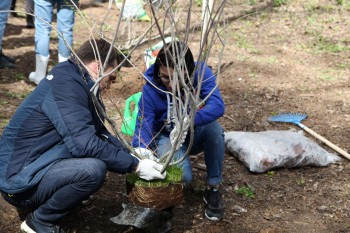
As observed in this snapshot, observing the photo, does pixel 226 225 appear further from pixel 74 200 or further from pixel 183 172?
pixel 74 200

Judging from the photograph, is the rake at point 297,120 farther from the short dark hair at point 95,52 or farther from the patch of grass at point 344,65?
the short dark hair at point 95,52

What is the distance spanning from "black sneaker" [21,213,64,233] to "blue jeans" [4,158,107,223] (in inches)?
2.6

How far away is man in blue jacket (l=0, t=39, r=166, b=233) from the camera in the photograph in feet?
8.43

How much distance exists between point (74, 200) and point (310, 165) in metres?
1.94

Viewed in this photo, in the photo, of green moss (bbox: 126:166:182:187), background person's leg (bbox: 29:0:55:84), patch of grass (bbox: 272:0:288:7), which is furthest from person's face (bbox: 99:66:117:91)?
patch of grass (bbox: 272:0:288:7)

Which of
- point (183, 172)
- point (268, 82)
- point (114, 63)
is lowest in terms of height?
point (268, 82)

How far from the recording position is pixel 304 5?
334 inches

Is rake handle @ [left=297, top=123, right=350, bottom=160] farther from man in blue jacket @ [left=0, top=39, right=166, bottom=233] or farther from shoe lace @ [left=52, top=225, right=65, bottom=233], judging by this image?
shoe lace @ [left=52, top=225, right=65, bottom=233]

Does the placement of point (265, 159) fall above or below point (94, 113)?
below

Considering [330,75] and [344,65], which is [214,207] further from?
[344,65]

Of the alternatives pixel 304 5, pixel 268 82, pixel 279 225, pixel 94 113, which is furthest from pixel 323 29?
pixel 94 113

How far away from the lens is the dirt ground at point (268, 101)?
3.23m

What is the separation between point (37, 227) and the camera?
2738 millimetres

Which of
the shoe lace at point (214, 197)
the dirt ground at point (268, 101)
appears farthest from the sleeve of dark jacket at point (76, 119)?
the shoe lace at point (214, 197)
